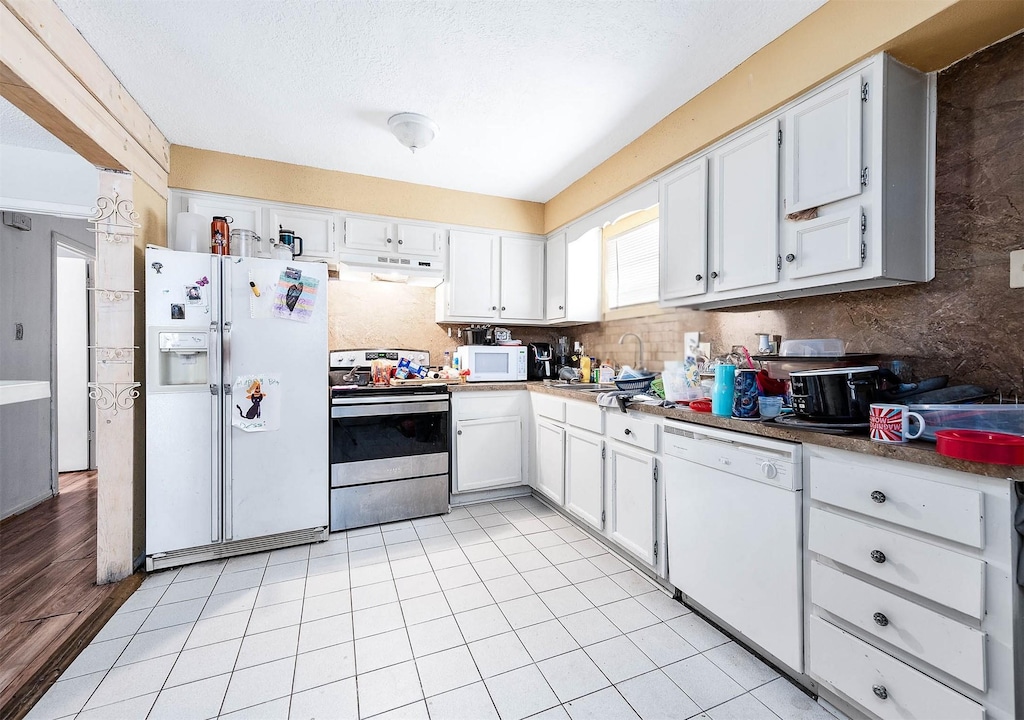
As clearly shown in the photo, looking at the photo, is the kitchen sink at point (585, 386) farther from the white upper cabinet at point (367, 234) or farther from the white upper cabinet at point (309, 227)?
the white upper cabinet at point (309, 227)

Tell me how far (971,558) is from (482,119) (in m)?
2.74

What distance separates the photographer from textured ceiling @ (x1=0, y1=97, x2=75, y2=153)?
231 centimetres

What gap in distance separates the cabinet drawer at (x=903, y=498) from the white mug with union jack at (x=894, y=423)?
0.34 feet

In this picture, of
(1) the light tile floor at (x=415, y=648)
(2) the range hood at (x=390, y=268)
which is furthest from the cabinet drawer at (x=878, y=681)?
(2) the range hood at (x=390, y=268)

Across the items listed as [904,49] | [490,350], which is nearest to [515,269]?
[490,350]

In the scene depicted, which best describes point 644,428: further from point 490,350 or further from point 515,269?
point 515,269

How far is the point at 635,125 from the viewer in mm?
2615

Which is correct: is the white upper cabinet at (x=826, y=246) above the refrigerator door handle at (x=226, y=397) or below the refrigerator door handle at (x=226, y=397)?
above

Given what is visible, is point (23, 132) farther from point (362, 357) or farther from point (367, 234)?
point (362, 357)

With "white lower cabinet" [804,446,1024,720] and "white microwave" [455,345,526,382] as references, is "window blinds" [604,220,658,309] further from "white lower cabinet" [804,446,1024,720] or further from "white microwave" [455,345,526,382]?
"white lower cabinet" [804,446,1024,720]

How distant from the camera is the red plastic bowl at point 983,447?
101 centimetres

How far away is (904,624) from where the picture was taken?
121 cm

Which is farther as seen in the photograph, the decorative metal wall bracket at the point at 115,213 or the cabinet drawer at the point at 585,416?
the cabinet drawer at the point at 585,416

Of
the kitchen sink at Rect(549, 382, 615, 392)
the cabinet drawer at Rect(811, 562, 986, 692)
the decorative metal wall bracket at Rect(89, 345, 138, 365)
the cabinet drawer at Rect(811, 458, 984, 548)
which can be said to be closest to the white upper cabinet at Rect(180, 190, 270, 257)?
the decorative metal wall bracket at Rect(89, 345, 138, 365)
